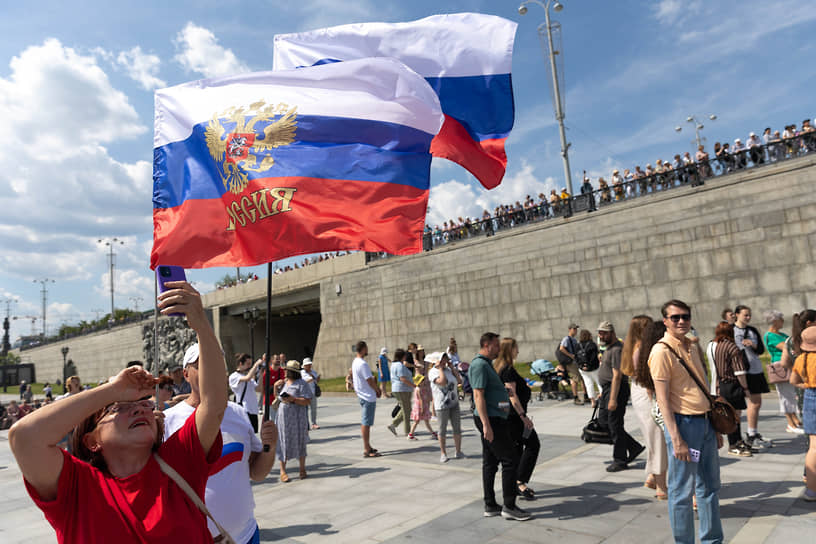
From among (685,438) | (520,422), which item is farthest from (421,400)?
(685,438)

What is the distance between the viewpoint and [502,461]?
5602mm

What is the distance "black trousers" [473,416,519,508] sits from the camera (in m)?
5.53

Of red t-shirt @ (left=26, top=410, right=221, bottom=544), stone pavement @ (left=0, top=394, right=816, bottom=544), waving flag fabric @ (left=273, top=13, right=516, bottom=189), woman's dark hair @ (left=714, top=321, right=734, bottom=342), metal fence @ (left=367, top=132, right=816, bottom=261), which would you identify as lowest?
stone pavement @ (left=0, top=394, right=816, bottom=544)

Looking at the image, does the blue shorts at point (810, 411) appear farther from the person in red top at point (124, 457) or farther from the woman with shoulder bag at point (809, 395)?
the person in red top at point (124, 457)

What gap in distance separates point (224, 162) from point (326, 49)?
1723 millimetres

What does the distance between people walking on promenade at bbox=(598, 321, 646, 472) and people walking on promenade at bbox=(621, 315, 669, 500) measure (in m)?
0.64

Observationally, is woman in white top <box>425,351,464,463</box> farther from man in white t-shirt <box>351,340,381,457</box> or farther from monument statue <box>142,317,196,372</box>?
monument statue <box>142,317,196,372</box>

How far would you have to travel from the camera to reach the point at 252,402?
8523 mm

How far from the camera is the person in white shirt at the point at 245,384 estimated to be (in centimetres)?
796

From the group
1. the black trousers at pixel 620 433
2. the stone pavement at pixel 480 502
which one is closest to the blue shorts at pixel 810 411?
the stone pavement at pixel 480 502

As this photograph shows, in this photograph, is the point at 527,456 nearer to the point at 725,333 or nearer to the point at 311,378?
the point at 725,333

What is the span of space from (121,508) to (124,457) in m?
0.18

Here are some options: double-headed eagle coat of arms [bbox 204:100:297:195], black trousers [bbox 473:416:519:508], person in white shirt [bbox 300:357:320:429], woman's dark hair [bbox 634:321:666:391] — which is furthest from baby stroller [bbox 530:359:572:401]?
double-headed eagle coat of arms [bbox 204:100:297:195]

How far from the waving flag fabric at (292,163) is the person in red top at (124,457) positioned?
6.32ft
